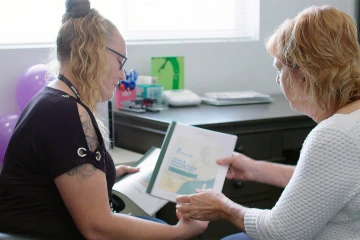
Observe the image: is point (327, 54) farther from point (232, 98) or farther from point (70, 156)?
point (232, 98)

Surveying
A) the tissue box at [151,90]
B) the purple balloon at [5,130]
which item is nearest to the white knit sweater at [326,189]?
the purple balloon at [5,130]

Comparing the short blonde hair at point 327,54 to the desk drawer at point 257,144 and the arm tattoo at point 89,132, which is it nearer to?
the arm tattoo at point 89,132

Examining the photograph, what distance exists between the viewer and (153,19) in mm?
2830

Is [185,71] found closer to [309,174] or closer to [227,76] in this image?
[227,76]

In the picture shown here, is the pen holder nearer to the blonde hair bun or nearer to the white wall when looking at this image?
the white wall

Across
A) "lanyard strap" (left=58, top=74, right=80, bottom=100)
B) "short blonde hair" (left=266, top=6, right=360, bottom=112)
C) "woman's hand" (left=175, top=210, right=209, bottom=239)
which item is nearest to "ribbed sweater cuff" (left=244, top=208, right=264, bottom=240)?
"woman's hand" (left=175, top=210, right=209, bottom=239)

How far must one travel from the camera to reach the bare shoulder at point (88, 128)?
1432mm

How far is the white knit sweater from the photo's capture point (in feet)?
4.23

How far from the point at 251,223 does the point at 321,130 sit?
1.12 ft

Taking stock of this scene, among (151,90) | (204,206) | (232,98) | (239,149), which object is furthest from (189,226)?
(232,98)

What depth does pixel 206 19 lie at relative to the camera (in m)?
3.03

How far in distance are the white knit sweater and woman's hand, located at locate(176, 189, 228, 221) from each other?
11.0 inches

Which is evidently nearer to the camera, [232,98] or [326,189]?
[326,189]

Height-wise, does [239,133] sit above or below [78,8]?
below
